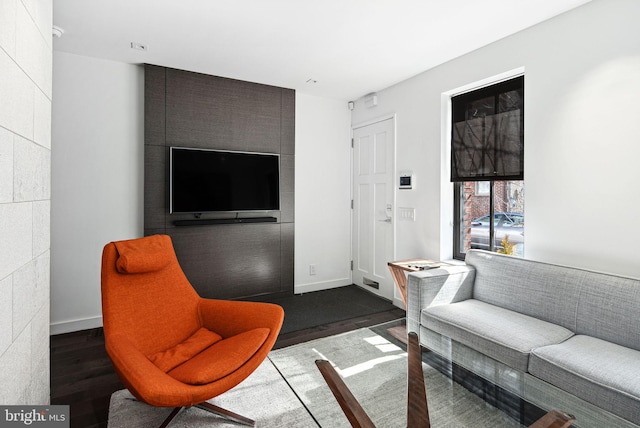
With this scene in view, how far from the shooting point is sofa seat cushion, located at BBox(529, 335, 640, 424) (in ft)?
4.78

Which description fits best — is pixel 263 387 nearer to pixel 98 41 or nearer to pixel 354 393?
pixel 354 393

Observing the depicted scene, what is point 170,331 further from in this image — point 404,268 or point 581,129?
point 581,129

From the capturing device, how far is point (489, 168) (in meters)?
3.00

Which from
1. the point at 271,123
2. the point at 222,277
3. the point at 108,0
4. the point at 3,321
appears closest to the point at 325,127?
the point at 271,123

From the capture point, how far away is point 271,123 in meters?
4.00

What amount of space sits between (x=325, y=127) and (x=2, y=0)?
11.5ft

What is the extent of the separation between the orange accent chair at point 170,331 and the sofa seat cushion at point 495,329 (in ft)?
3.76

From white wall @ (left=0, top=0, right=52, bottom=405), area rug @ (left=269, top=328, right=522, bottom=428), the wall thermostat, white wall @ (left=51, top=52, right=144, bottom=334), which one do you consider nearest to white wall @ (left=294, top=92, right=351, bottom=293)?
the wall thermostat

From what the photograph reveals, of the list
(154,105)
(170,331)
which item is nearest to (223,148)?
(154,105)

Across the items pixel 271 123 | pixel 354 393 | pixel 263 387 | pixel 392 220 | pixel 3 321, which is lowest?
pixel 263 387

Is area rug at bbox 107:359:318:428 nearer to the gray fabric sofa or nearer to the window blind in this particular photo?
the gray fabric sofa

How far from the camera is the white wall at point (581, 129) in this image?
6.86 feet

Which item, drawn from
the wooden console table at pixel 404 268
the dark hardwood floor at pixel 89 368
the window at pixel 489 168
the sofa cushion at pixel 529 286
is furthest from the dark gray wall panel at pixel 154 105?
the sofa cushion at pixel 529 286

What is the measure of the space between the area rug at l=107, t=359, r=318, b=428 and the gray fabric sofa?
3.12 feet
